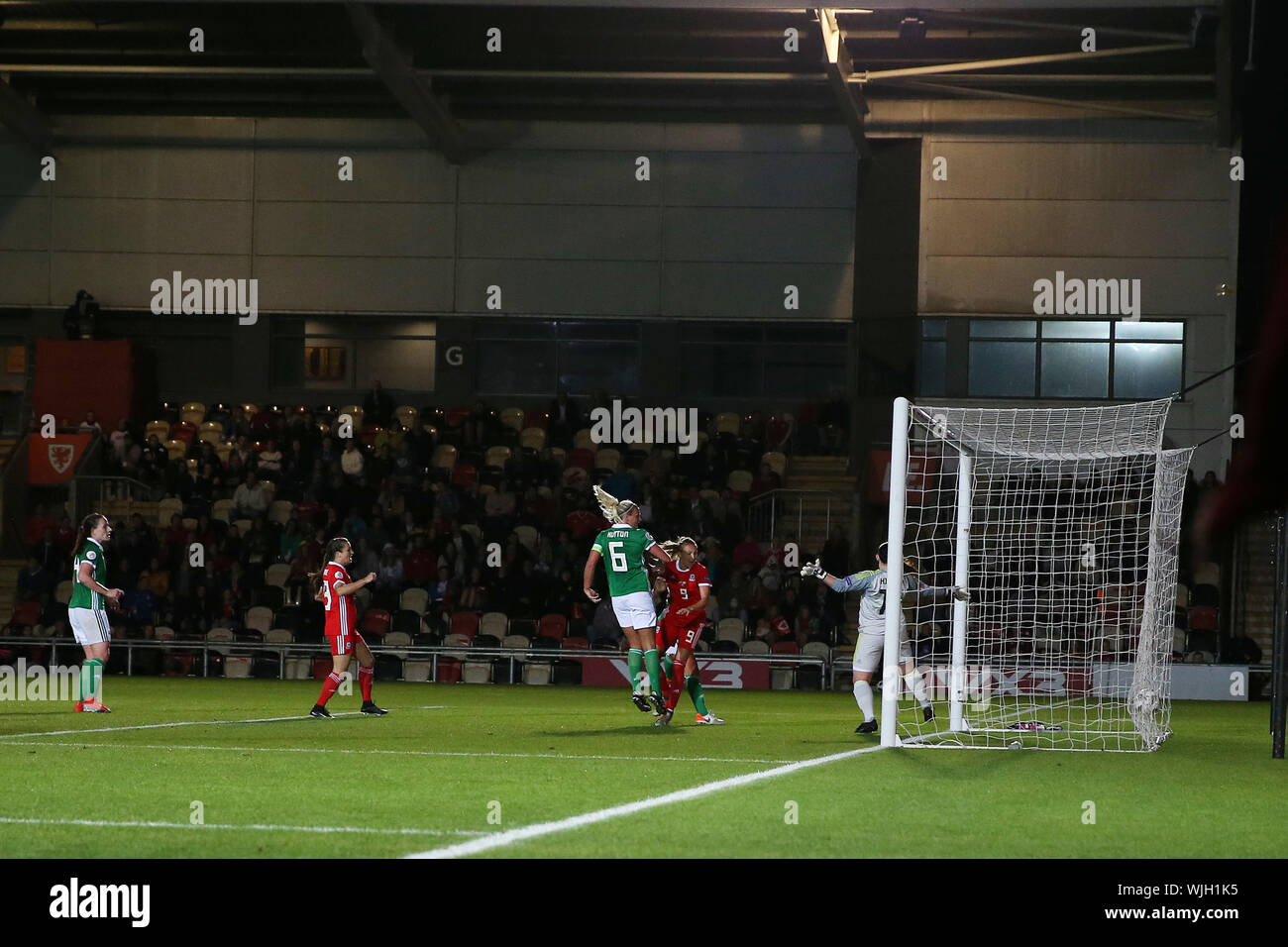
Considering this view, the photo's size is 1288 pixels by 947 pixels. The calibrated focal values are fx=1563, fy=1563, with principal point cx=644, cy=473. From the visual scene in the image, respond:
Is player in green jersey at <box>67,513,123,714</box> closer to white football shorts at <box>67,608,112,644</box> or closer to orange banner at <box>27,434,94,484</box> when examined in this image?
white football shorts at <box>67,608,112,644</box>

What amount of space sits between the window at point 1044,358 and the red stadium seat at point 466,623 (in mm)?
10467

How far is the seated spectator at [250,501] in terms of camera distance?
99.1 ft

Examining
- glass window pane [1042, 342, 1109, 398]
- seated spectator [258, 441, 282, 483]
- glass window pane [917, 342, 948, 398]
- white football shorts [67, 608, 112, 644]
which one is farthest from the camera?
glass window pane [1042, 342, 1109, 398]

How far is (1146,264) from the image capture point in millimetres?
31094

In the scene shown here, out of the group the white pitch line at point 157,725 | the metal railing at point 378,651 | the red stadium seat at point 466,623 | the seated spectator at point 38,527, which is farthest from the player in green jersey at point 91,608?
the seated spectator at point 38,527

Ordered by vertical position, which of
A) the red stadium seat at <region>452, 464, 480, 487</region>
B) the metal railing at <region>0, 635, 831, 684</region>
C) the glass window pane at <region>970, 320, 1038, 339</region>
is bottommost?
the metal railing at <region>0, 635, 831, 684</region>

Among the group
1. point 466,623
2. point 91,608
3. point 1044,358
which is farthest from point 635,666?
point 1044,358

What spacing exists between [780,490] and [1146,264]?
8579mm

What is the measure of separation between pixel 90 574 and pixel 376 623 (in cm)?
1234

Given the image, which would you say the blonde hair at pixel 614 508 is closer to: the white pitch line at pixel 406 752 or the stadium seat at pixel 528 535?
the white pitch line at pixel 406 752

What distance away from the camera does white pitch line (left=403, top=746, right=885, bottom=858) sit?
6.60 m

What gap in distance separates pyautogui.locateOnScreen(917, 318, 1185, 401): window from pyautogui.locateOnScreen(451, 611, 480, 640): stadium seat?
412 inches

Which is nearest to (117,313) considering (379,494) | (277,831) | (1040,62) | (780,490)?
(379,494)

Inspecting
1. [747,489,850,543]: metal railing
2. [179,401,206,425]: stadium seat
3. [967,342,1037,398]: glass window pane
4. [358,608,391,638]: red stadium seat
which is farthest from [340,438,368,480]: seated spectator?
[967,342,1037,398]: glass window pane
